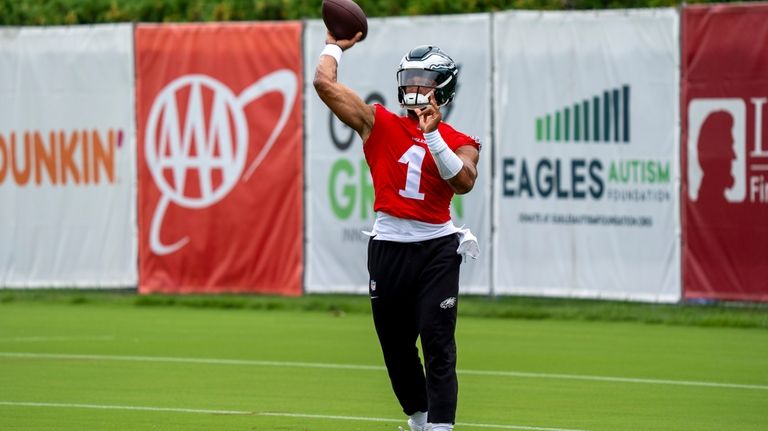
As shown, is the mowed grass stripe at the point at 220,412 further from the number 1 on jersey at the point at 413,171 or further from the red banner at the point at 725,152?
the red banner at the point at 725,152

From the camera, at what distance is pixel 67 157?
23500 millimetres

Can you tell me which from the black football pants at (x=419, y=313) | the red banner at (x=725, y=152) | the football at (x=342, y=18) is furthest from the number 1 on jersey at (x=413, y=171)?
the red banner at (x=725, y=152)

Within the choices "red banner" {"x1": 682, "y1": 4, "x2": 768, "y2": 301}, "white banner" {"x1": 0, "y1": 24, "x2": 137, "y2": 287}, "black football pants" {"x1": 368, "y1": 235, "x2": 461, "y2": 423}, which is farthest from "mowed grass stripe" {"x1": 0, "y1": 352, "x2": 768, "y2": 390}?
"white banner" {"x1": 0, "y1": 24, "x2": 137, "y2": 287}

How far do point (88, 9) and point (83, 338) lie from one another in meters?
12.5

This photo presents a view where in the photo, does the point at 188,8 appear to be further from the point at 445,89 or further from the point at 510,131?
the point at 445,89

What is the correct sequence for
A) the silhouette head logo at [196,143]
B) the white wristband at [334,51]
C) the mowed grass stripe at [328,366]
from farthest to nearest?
1. the silhouette head logo at [196,143]
2. the mowed grass stripe at [328,366]
3. the white wristband at [334,51]

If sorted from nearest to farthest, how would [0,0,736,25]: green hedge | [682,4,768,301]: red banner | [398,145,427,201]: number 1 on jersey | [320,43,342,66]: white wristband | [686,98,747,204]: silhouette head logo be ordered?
[398,145,427,201]: number 1 on jersey, [320,43,342,66]: white wristband, [682,4,768,301]: red banner, [686,98,747,204]: silhouette head logo, [0,0,736,25]: green hedge

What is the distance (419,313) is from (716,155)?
32.3ft

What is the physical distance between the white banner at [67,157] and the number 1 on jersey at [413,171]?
43.1ft

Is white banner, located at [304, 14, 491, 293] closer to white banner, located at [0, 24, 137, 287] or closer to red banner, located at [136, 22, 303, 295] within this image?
red banner, located at [136, 22, 303, 295]

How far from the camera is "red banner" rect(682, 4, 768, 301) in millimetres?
19234

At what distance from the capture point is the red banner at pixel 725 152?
19234mm

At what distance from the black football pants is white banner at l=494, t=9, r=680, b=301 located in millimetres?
9619

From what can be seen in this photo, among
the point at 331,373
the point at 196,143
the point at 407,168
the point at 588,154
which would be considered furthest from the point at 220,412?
the point at 196,143
